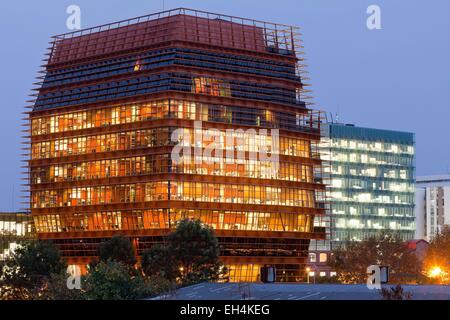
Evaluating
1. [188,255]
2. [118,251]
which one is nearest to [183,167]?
[118,251]

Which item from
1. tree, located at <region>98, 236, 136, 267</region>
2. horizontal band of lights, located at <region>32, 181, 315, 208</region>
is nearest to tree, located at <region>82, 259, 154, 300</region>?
tree, located at <region>98, 236, 136, 267</region>

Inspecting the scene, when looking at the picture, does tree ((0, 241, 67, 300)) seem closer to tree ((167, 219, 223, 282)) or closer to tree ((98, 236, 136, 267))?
tree ((98, 236, 136, 267))

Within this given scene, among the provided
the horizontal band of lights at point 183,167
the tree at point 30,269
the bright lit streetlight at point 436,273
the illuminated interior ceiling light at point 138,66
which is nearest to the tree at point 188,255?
the tree at point 30,269

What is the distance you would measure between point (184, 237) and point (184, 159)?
4464 cm

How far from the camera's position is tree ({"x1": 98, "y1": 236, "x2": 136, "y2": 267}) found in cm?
16362

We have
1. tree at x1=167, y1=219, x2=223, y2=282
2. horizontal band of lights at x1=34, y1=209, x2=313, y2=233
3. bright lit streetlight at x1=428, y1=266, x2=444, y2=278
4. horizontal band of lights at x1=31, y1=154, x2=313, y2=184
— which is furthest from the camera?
bright lit streetlight at x1=428, y1=266, x2=444, y2=278

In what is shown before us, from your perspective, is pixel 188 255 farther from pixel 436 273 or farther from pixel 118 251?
pixel 436 273

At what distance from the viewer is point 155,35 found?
19850 centimetres

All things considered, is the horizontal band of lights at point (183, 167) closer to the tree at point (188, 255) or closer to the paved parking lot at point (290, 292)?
the tree at point (188, 255)

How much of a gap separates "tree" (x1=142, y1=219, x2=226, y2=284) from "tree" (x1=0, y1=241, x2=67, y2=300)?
13.9 meters
